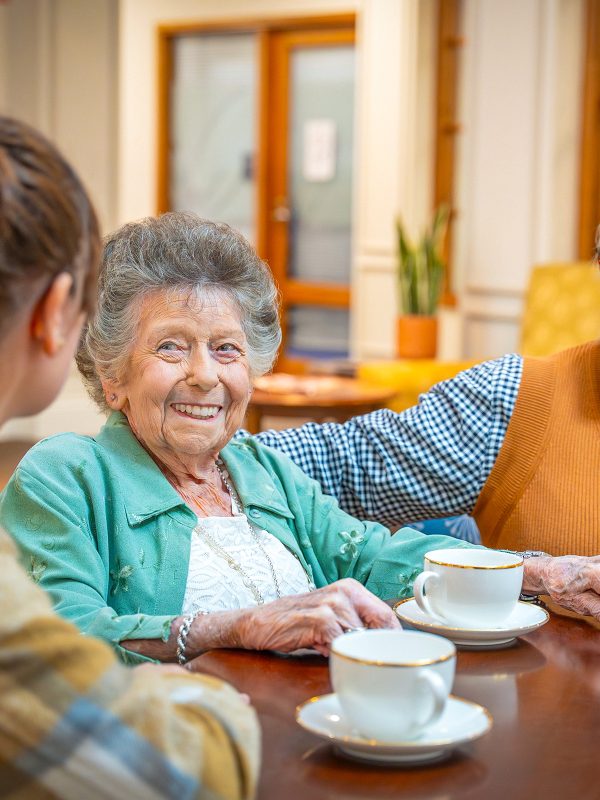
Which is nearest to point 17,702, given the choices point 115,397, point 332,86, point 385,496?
point 115,397

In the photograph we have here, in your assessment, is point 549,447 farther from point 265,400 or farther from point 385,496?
point 265,400

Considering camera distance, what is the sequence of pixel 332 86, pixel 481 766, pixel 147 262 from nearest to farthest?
pixel 481 766 < pixel 147 262 < pixel 332 86

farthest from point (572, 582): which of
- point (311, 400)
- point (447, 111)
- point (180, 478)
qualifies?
point (447, 111)

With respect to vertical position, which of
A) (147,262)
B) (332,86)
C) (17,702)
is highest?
(332,86)

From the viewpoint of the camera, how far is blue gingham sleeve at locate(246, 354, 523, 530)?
2105 mm

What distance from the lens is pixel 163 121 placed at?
7.99 m

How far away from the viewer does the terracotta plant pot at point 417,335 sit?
603cm

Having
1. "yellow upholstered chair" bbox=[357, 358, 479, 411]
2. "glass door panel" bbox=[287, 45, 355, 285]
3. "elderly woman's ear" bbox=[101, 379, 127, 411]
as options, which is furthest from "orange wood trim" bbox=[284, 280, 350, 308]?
"elderly woman's ear" bbox=[101, 379, 127, 411]

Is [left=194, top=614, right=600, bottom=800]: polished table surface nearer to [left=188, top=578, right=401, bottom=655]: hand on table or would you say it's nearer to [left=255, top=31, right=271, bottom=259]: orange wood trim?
[left=188, top=578, right=401, bottom=655]: hand on table

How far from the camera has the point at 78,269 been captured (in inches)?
37.0

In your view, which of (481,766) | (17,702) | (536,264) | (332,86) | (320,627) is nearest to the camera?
(17,702)

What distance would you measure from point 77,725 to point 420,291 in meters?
5.43

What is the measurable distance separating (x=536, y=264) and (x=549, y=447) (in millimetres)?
3840

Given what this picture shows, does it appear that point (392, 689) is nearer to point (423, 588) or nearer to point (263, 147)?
point (423, 588)
